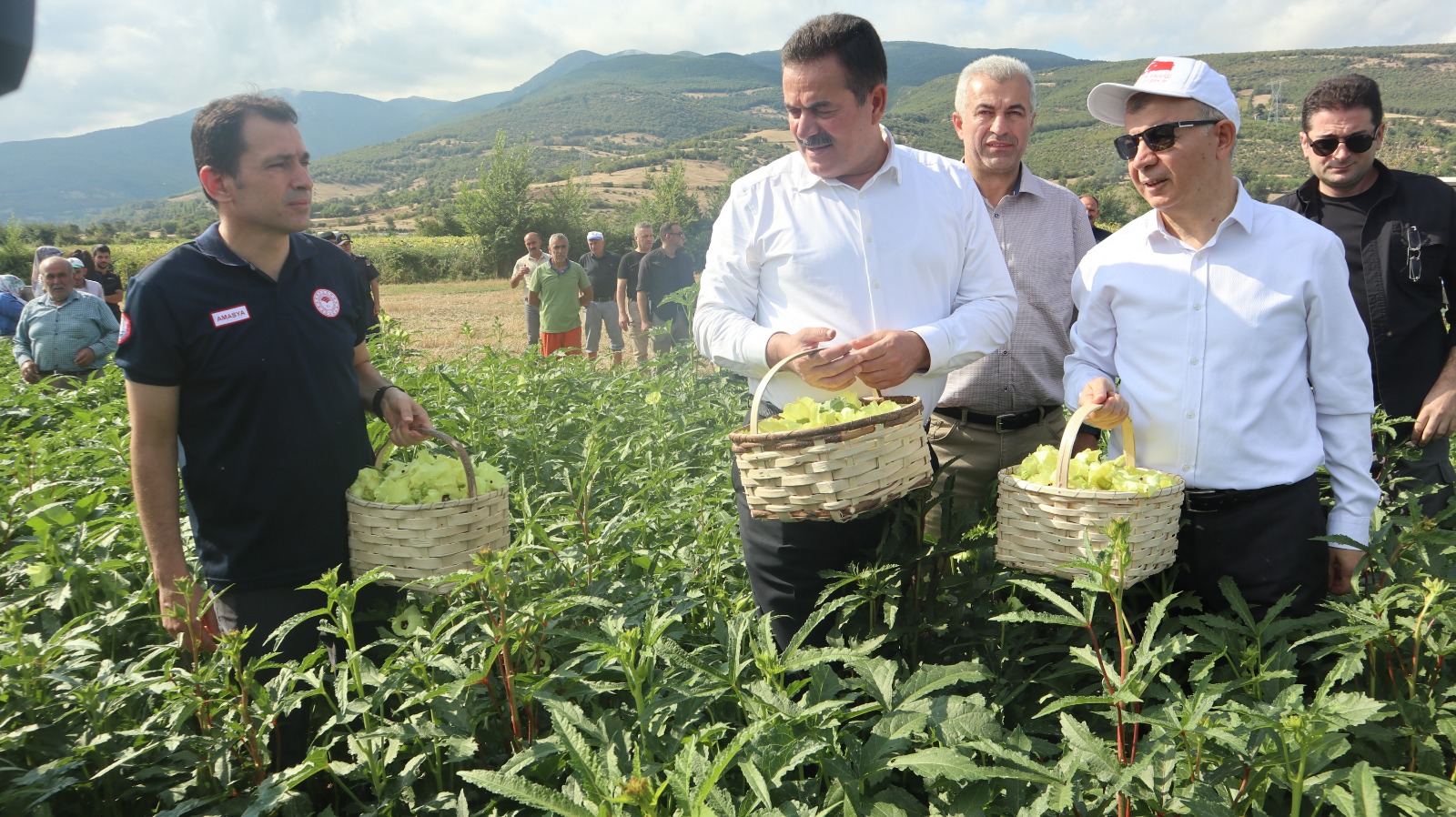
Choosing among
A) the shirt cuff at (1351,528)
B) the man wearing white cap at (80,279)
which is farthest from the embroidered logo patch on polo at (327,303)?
the man wearing white cap at (80,279)

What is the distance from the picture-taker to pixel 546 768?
5.67 ft

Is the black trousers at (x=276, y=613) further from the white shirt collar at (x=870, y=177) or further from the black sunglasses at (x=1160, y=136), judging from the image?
the black sunglasses at (x=1160, y=136)

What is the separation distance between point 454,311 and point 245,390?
89.8 feet

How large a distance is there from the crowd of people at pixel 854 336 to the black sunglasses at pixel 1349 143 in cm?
154

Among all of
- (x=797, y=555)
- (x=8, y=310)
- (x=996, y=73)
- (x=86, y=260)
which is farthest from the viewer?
→ (x=86, y=260)

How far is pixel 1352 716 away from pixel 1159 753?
0.28 metres

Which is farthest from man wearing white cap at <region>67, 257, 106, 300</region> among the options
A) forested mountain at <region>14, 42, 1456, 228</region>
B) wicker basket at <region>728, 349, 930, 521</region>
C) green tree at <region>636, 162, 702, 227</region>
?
green tree at <region>636, 162, 702, 227</region>

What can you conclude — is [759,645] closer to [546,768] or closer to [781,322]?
[546,768]

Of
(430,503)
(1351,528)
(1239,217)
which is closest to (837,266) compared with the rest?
(1239,217)

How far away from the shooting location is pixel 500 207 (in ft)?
173

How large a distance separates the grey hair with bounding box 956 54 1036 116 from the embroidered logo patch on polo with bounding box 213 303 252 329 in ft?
7.55

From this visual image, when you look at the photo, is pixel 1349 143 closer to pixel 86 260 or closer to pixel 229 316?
pixel 229 316

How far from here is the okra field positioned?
56.6 inches

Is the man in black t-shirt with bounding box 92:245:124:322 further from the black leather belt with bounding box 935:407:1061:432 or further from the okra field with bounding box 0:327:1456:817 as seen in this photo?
the black leather belt with bounding box 935:407:1061:432
